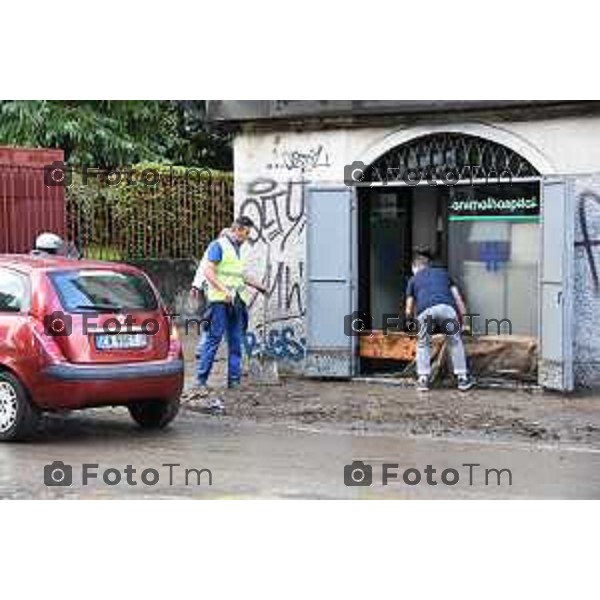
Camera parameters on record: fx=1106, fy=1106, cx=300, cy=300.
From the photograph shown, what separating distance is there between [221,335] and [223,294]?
42 cm

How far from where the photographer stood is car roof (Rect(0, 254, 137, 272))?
29.3 ft

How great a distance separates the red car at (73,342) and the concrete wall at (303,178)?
3.47 m

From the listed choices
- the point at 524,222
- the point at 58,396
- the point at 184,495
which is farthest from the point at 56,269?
the point at 524,222

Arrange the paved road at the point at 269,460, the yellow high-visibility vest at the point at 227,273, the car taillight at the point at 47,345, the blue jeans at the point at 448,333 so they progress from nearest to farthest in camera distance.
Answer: the paved road at the point at 269,460 → the car taillight at the point at 47,345 → the yellow high-visibility vest at the point at 227,273 → the blue jeans at the point at 448,333

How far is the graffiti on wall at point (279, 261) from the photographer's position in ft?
41.1

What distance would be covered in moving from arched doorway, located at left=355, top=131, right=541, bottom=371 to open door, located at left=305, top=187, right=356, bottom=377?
365 millimetres

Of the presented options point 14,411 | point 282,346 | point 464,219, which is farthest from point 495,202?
point 14,411

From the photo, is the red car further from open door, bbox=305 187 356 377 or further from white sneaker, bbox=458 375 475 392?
white sneaker, bbox=458 375 475 392

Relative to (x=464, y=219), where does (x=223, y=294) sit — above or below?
below

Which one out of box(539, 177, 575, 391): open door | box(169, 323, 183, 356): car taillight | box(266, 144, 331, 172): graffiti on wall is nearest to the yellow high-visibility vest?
box(169, 323, 183, 356): car taillight

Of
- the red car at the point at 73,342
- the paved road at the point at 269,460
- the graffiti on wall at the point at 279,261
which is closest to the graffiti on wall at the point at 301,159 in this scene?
the graffiti on wall at the point at 279,261

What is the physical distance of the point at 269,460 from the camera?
836 centimetres

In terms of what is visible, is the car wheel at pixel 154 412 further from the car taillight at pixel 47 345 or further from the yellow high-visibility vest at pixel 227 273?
the yellow high-visibility vest at pixel 227 273

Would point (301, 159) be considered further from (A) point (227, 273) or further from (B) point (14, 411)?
(B) point (14, 411)
